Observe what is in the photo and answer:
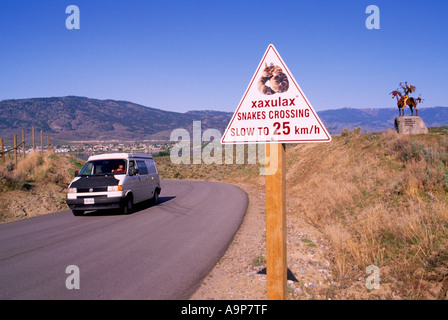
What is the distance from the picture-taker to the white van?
11.5m

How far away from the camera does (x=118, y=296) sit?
466cm

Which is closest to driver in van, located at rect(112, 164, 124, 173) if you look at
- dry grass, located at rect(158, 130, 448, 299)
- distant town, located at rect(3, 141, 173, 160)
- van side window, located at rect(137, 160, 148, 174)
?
van side window, located at rect(137, 160, 148, 174)

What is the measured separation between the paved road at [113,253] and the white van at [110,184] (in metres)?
0.53

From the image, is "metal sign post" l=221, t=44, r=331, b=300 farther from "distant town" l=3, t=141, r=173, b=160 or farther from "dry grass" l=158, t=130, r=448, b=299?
"distant town" l=3, t=141, r=173, b=160

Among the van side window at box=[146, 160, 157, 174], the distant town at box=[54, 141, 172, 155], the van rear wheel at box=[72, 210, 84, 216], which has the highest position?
the distant town at box=[54, 141, 172, 155]

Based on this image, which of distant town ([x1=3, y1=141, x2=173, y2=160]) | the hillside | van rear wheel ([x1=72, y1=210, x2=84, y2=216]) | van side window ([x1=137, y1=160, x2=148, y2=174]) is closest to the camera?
van rear wheel ([x1=72, y1=210, x2=84, y2=216])

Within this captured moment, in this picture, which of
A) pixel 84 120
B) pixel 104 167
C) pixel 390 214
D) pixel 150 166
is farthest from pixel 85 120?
pixel 390 214

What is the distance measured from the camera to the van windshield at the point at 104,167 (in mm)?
12984

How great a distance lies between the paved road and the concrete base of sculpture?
49.6ft

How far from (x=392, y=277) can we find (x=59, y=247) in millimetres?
6718

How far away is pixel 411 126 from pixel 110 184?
62.8 feet

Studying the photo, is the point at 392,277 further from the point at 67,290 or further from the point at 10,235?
the point at 10,235

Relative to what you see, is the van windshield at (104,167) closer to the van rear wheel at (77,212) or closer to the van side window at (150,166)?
the van rear wheel at (77,212)
